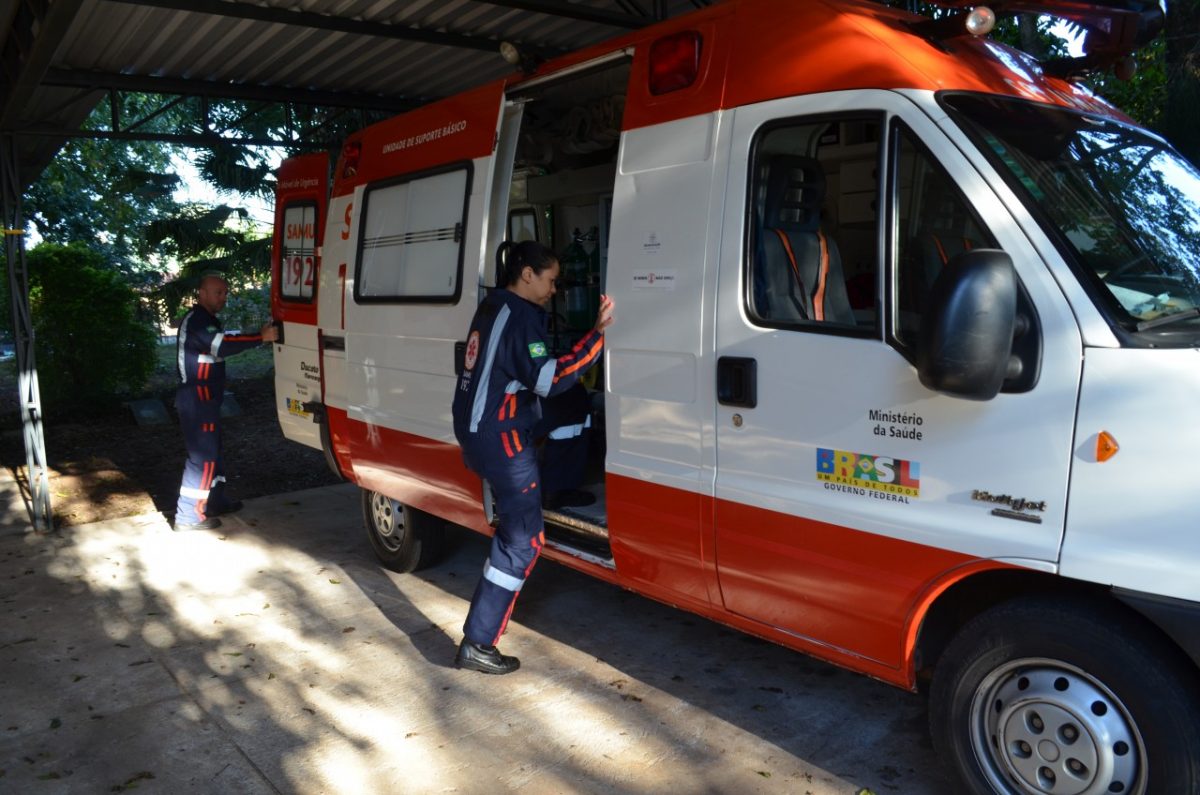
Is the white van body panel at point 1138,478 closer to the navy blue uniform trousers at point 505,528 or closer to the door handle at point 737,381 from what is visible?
the door handle at point 737,381

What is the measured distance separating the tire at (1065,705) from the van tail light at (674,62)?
215 cm

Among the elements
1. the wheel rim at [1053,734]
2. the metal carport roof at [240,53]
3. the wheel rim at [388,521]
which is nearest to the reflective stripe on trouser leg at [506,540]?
the wheel rim at [388,521]

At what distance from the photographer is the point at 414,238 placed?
17.3ft

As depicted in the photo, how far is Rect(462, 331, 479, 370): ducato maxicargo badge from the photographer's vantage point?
4184 millimetres

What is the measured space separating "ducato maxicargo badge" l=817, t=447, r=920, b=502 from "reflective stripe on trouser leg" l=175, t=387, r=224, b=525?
5231mm

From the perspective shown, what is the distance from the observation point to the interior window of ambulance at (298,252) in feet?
20.9

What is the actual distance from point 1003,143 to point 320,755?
3277 millimetres

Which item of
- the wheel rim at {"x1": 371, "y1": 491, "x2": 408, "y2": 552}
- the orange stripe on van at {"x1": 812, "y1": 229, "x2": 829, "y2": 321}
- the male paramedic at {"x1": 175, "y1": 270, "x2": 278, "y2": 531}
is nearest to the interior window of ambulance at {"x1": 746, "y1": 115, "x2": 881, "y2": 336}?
the orange stripe on van at {"x1": 812, "y1": 229, "x2": 829, "y2": 321}

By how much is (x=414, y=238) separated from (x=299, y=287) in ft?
5.37

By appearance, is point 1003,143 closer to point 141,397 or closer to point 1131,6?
point 1131,6

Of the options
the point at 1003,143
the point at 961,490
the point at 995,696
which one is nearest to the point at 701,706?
the point at 995,696

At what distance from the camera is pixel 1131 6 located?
11.9 ft

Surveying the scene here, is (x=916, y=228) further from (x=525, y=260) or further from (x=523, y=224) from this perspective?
(x=523, y=224)

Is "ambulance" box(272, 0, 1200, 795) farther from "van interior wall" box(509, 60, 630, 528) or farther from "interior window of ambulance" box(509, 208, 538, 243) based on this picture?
"interior window of ambulance" box(509, 208, 538, 243)
